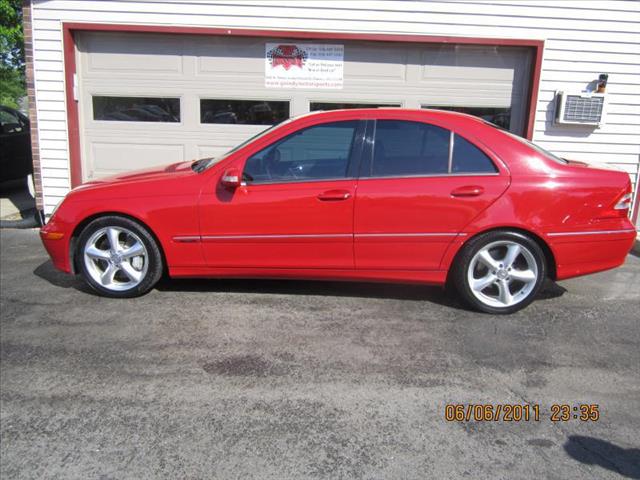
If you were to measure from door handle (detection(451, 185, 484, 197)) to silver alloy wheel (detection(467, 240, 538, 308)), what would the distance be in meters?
0.41

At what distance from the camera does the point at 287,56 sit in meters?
7.30

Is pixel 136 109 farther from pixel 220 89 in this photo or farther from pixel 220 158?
pixel 220 158

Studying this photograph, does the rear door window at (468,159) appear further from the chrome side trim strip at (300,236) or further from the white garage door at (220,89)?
the white garage door at (220,89)

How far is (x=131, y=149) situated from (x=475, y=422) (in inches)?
243

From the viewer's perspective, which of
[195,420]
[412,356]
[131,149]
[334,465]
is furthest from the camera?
[131,149]

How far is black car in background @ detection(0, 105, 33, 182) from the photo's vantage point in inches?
405

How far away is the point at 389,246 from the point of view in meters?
4.26

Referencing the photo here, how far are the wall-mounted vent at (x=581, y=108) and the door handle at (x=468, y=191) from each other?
152 inches

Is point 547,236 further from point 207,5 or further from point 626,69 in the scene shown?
point 207,5

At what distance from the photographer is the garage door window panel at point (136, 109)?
7453mm

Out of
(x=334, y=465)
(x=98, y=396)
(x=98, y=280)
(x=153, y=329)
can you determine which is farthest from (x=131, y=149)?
(x=334, y=465)
